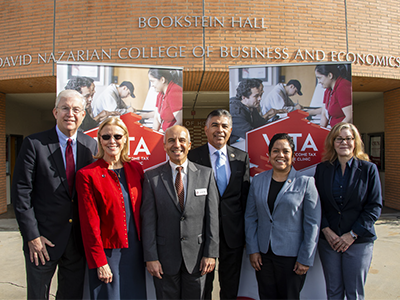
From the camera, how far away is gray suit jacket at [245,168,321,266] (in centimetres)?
203

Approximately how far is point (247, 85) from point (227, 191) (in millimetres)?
1431

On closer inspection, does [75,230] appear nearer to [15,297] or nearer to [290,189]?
[290,189]

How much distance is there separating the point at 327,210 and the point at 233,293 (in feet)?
3.88

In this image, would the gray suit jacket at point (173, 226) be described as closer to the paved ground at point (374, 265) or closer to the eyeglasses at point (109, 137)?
the eyeglasses at point (109, 137)

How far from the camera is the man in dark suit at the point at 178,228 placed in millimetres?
1888

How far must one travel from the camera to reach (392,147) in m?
7.18

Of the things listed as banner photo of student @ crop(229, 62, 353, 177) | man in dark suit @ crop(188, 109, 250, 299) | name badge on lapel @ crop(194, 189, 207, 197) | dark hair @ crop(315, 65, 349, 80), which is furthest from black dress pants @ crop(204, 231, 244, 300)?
dark hair @ crop(315, 65, 349, 80)

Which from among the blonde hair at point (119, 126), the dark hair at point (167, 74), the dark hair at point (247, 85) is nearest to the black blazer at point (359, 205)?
the dark hair at point (247, 85)

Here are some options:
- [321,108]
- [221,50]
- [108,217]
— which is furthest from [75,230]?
[221,50]

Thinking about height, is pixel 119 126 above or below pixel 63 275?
above

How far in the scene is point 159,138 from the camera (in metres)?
3.02

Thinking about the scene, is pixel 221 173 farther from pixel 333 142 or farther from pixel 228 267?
pixel 333 142

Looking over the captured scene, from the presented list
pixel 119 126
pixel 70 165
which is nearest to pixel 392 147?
pixel 119 126

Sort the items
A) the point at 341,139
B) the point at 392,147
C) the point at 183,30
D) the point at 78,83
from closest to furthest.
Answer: the point at 341,139, the point at 78,83, the point at 183,30, the point at 392,147
